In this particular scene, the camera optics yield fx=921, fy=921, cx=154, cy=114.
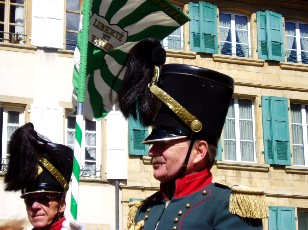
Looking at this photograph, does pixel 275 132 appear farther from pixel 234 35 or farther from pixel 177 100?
pixel 177 100

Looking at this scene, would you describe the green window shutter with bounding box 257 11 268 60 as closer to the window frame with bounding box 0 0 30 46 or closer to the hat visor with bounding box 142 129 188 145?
the window frame with bounding box 0 0 30 46

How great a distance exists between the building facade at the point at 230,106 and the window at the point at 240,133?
0.03m

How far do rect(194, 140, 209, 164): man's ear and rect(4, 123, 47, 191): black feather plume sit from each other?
288cm

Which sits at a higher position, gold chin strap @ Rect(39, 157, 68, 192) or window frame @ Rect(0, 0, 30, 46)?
window frame @ Rect(0, 0, 30, 46)

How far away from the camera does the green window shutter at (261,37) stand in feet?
80.0

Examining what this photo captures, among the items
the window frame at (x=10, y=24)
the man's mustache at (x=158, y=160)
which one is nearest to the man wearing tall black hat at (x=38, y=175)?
the man's mustache at (x=158, y=160)

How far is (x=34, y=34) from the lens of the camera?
72.0 ft

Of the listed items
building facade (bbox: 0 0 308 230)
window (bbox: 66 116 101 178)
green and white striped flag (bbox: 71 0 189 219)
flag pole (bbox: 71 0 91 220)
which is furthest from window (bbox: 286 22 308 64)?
flag pole (bbox: 71 0 91 220)

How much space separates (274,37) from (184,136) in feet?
62.9

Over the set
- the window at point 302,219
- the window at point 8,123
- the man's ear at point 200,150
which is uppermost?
the window at point 8,123

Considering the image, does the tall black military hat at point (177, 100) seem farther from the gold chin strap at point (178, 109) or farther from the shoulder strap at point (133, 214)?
the shoulder strap at point (133, 214)

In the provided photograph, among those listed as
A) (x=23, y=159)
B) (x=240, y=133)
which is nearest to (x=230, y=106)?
(x=240, y=133)

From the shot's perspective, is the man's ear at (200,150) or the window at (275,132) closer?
the man's ear at (200,150)

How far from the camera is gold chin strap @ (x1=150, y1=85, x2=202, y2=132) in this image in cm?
568
